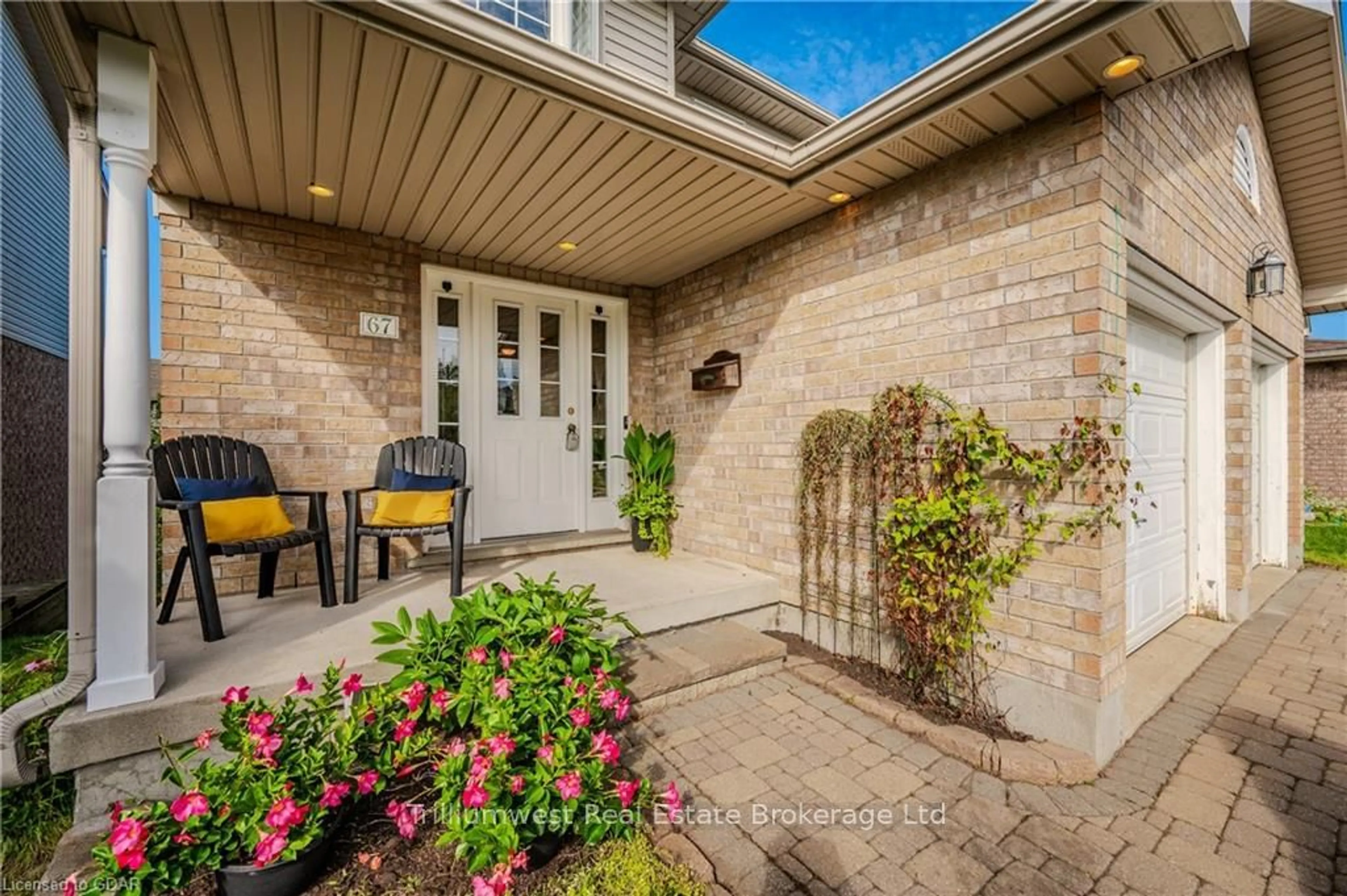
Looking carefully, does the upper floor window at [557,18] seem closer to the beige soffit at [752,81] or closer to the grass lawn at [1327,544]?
the beige soffit at [752,81]

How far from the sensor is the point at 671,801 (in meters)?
1.76

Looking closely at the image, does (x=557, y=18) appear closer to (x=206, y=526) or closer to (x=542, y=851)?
(x=206, y=526)

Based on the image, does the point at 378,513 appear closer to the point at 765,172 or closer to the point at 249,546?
the point at 249,546

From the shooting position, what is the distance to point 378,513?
328cm

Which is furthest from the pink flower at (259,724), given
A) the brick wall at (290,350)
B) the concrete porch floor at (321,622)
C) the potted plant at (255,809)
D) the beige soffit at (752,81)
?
the beige soffit at (752,81)

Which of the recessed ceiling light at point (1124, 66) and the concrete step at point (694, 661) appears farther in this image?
the concrete step at point (694, 661)

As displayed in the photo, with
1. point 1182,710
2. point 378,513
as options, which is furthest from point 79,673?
point 1182,710

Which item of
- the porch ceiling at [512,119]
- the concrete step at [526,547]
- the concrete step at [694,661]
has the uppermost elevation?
the porch ceiling at [512,119]

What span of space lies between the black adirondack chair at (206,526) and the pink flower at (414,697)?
1.25 meters

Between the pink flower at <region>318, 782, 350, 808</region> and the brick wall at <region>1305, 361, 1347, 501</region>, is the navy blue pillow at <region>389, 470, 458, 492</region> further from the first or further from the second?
the brick wall at <region>1305, 361, 1347, 501</region>

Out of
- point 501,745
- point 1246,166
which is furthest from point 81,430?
point 1246,166

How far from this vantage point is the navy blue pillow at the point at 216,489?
8.72ft

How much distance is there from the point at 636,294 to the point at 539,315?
0.91m

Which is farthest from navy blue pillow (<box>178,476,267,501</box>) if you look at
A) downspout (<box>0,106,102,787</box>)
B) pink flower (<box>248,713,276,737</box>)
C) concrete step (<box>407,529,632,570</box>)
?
pink flower (<box>248,713,276,737</box>)
